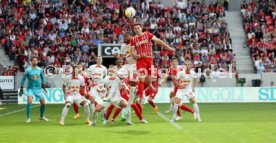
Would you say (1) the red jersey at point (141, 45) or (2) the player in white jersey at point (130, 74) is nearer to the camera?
(1) the red jersey at point (141, 45)

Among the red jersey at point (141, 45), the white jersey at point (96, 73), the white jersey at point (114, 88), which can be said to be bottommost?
the white jersey at point (114, 88)

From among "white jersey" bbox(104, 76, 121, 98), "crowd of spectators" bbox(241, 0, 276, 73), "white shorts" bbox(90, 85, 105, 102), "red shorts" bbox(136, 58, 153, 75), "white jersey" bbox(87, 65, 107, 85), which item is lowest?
"white shorts" bbox(90, 85, 105, 102)

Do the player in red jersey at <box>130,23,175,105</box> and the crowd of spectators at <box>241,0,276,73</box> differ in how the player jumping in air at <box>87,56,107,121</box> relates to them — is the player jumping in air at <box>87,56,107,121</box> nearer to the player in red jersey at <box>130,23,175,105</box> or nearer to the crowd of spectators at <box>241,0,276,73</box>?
the player in red jersey at <box>130,23,175,105</box>

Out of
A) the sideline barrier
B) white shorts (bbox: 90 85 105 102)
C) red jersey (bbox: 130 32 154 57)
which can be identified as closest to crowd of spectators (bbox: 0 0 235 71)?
the sideline barrier

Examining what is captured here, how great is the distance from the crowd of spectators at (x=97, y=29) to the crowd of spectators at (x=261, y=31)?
73.0 inches

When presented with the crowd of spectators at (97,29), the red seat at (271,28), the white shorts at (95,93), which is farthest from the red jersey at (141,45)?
the red seat at (271,28)

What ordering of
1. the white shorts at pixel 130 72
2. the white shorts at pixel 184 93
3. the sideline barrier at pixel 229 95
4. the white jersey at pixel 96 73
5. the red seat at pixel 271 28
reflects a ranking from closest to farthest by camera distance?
the white shorts at pixel 130 72 < the white shorts at pixel 184 93 < the white jersey at pixel 96 73 < the sideline barrier at pixel 229 95 < the red seat at pixel 271 28

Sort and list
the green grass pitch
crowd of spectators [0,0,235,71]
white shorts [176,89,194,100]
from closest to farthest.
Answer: the green grass pitch < white shorts [176,89,194,100] < crowd of spectators [0,0,235,71]

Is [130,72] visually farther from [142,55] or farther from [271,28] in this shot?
[271,28]

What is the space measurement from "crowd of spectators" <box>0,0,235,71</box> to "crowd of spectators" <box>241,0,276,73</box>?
6.08 ft

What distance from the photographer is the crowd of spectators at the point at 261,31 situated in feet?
116

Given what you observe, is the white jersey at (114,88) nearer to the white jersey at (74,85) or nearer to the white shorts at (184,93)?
the white jersey at (74,85)

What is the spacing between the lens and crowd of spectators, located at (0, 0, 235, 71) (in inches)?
1371

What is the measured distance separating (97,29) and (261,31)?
12.3 meters
